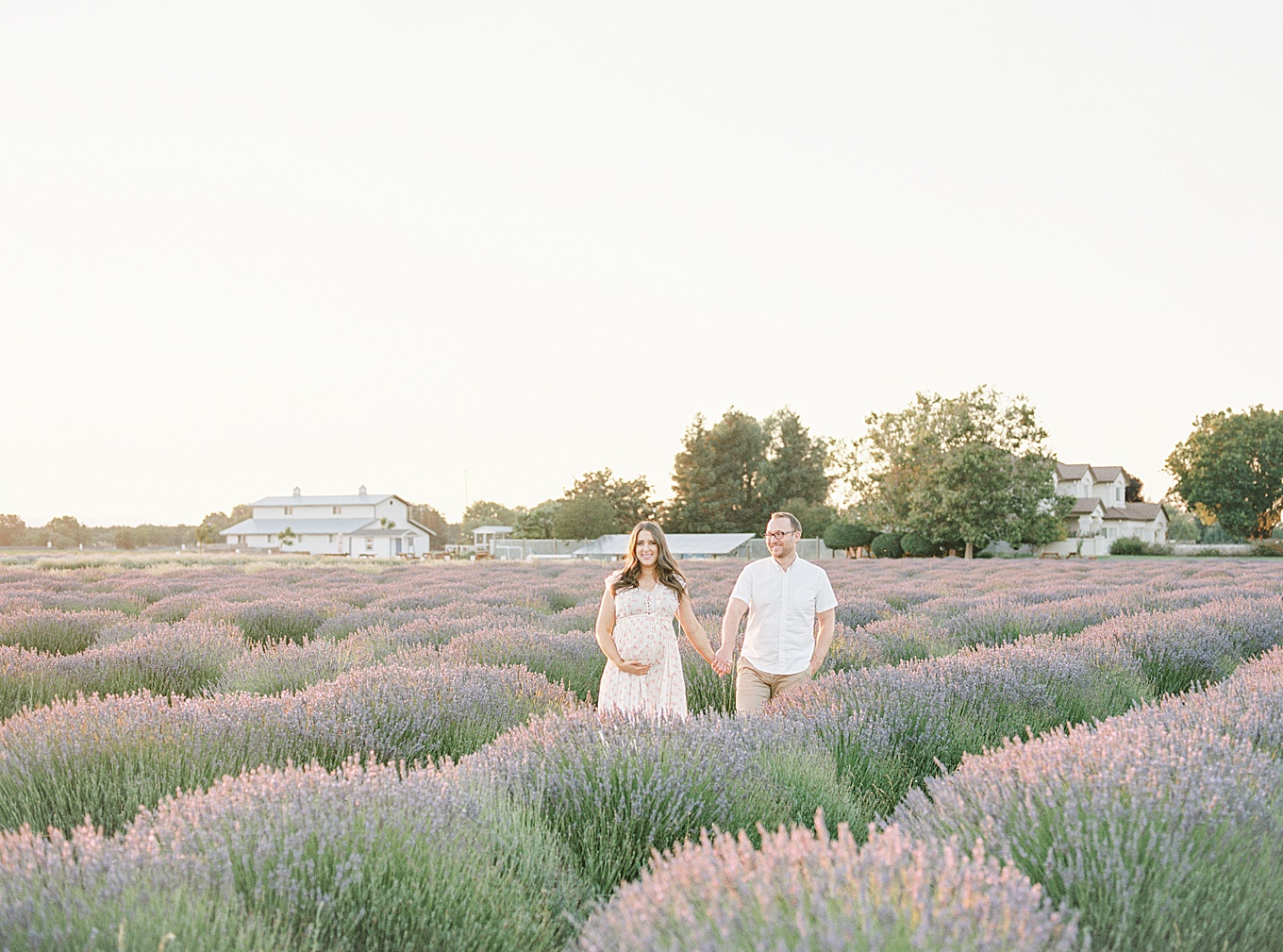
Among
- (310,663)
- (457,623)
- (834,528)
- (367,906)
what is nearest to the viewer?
(367,906)

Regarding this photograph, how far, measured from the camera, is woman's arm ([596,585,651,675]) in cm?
474

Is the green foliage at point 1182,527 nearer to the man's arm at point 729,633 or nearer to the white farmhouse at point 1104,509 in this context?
the white farmhouse at point 1104,509

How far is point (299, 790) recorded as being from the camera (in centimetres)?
229

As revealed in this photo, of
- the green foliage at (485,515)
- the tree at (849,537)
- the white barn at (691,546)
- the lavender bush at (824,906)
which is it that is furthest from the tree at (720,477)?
the lavender bush at (824,906)

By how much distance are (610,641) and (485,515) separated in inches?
4019

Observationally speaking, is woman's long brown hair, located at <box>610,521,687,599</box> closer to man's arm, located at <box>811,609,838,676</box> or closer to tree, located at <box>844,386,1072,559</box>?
man's arm, located at <box>811,609,838,676</box>

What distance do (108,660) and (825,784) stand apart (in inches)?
196

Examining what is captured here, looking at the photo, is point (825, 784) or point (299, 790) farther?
point (825, 784)

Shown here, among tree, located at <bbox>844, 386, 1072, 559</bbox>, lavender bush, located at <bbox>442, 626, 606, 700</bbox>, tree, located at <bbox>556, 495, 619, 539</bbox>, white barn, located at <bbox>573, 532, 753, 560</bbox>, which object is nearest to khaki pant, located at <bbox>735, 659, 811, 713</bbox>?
lavender bush, located at <bbox>442, 626, 606, 700</bbox>

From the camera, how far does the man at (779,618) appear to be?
489cm

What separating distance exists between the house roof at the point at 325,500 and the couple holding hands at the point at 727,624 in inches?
2926

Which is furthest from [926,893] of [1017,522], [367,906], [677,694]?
[1017,522]

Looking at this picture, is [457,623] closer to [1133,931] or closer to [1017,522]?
[1133,931]

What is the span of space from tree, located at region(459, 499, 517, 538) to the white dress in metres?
94.8
